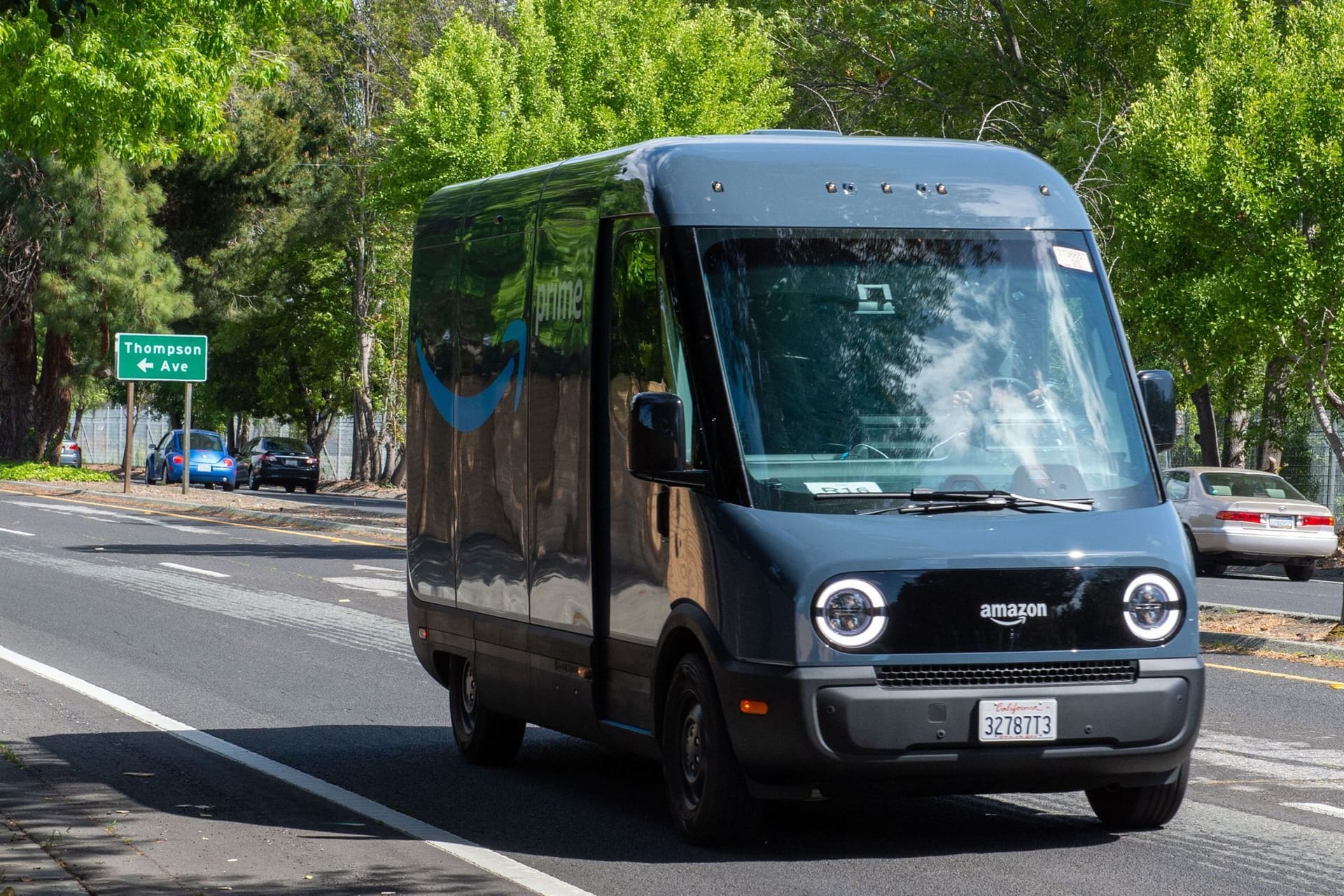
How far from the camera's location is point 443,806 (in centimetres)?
853

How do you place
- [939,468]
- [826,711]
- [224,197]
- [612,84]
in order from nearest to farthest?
[826,711]
[939,468]
[612,84]
[224,197]

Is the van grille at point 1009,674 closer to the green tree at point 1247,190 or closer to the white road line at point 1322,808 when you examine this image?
the white road line at point 1322,808

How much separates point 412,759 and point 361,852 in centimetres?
256

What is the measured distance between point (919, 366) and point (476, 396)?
275 cm

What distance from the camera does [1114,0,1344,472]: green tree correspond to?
17609mm

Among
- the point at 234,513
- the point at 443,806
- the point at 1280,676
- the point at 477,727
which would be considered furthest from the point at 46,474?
the point at 443,806

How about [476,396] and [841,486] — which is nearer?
[841,486]

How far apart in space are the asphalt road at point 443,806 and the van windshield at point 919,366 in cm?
135

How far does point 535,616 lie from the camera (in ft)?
28.8

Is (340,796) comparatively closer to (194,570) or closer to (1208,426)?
(194,570)

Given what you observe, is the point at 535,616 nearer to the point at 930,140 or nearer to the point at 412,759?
the point at 412,759

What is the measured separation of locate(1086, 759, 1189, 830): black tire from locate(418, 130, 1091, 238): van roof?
7.28 feet

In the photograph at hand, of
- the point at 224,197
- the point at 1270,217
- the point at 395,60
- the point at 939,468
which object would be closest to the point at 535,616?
the point at 939,468

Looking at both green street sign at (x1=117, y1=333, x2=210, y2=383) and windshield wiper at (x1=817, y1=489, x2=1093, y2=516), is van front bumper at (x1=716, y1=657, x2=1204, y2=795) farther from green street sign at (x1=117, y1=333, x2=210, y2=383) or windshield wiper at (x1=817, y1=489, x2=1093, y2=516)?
green street sign at (x1=117, y1=333, x2=210, y2=383)
